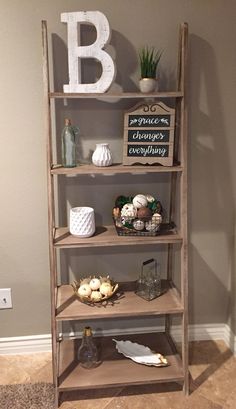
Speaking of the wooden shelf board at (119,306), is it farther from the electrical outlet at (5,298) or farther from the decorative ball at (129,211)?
the decorative ball at (129,211)

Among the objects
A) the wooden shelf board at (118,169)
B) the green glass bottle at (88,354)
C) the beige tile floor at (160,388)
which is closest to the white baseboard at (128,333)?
the beige tile floor at (160,388)

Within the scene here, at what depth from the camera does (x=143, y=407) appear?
1772 millimetres

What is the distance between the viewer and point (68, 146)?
1742 millimetres

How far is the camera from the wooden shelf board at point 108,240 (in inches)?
66.8

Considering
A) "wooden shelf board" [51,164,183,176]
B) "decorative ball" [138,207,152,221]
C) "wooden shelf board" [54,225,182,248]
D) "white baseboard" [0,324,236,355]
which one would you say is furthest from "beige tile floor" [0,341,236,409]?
"wooden shelf board" [51,164,183,176]

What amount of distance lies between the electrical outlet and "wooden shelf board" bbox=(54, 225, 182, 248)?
49 centimetres

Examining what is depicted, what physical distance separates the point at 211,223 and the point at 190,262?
0.81ft

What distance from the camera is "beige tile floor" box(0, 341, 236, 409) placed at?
179 cm

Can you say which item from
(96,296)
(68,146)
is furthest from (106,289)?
(68,146)

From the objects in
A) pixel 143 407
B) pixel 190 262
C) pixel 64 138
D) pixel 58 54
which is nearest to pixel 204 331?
pixel 190 262

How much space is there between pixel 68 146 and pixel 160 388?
125cm

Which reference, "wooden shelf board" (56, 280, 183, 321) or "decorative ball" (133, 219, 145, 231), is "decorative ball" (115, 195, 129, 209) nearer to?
"decorative ball" (133, 219, 145, 231)

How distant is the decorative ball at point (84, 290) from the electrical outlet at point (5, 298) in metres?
0.45

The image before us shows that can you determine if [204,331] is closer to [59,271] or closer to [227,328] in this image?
[227,328]
